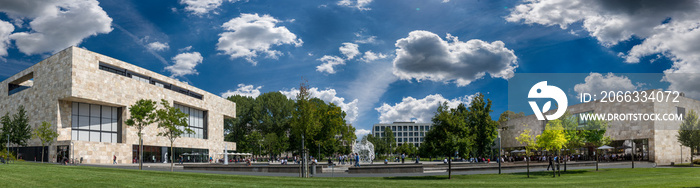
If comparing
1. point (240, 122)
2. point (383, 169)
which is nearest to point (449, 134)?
point (383, 169)

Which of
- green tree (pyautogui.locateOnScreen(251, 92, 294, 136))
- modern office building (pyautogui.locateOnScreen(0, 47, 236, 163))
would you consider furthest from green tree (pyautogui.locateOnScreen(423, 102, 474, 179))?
green tree (pyautogui.locateOnScreen(251, 92, 294, 136))

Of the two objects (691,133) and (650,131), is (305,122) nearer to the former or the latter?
(691,133)

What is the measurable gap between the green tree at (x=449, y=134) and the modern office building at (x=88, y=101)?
4763 centimetres

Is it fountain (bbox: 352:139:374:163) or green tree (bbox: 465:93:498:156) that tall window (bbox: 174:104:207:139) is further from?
green tree (bbox: 465:93:498:156)

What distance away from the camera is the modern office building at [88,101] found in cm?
5891

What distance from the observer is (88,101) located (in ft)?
206

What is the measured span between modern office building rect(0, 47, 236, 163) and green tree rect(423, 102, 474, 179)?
47632 millimetres

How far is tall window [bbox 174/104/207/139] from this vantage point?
280 ft

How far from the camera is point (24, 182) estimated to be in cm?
1759

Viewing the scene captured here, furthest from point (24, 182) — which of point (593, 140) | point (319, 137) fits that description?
point (593, 140)

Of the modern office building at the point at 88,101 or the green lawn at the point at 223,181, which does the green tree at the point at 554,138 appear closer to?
the green lawn at the point at 223,181

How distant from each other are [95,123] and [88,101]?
4244 millimetres

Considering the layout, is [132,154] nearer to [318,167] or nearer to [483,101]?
[318,167]

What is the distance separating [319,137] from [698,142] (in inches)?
1617
